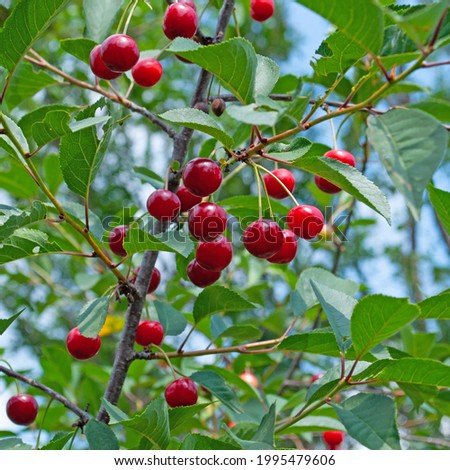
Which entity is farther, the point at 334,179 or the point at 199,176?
the point at 199,176

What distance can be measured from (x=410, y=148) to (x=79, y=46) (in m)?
0.95

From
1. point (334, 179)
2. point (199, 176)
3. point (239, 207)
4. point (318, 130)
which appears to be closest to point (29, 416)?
point (239, 207)

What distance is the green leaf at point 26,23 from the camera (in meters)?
1.06

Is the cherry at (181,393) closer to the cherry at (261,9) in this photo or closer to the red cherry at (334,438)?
the red cherry at (334,438)

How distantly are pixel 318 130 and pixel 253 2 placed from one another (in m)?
3.51

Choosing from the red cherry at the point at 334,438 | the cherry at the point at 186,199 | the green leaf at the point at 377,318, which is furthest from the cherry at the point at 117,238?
the red cherry at the point at 334,438

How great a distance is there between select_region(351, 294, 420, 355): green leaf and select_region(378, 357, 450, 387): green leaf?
0.06 metres

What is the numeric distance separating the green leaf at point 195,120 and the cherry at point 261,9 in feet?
2.35

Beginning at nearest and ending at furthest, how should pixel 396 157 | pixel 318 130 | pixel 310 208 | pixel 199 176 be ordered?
pixel 396 157
pixel 199 176
pixel 310 208
pixel 318 130

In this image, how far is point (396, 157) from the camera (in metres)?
0.81

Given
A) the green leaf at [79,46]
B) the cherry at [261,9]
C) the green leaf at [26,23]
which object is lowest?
the green leaf at [79,46]

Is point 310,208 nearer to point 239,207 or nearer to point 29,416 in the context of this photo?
point 239,207

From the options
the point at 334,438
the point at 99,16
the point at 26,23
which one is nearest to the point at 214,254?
the point at 26,23

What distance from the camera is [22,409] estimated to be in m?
1.67
